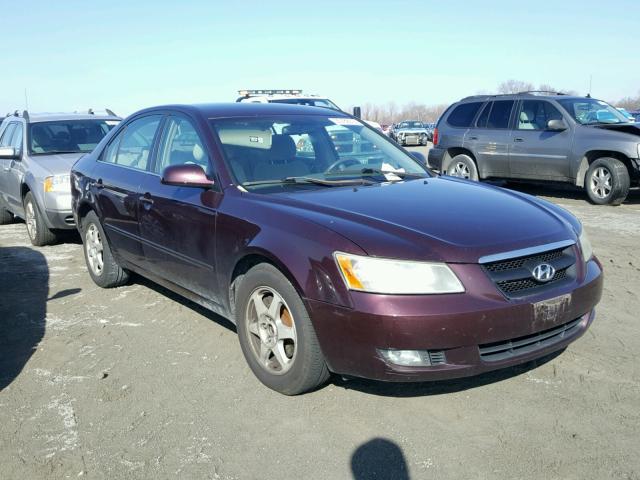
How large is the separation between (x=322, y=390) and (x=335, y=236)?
39.4 inches

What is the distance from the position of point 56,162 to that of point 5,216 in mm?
2977

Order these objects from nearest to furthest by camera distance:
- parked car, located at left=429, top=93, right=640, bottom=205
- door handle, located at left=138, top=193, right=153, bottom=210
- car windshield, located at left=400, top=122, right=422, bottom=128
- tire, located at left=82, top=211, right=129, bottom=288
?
door handle, located at left=138, top=193, right=153, bottom=210, tire, located at left=82, top=211, right=129, bottom=288, parked car, located at left=429, top=93, right=640, bottom=205, car windshield, located at left=400, top=122, right=422, bottom=128

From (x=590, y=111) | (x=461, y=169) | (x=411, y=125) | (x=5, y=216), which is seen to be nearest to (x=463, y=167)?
(x=461, y=169)

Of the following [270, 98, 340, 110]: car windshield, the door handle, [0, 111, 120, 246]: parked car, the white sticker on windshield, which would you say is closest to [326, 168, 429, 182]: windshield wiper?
the white sticker on windshield

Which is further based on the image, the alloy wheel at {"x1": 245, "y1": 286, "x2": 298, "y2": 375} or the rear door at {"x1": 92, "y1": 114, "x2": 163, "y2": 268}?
the rear door at {"x1": 92, "y1": 114, "x2": 163, "y2": 268}

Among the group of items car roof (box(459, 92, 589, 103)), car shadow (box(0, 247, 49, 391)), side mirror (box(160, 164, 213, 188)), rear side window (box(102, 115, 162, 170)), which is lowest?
car shadow (box(0, 247, 49, 391))

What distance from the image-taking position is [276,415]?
3.35 metres

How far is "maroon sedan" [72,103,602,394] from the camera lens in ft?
9.91

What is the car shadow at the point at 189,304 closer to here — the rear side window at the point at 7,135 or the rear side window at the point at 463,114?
the rear side window at the point at 7,135

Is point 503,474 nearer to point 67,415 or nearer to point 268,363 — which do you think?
point 268,363

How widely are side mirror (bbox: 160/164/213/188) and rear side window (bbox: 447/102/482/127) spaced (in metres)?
9.15

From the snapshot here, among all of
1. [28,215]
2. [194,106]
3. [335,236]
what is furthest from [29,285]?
[335,236]

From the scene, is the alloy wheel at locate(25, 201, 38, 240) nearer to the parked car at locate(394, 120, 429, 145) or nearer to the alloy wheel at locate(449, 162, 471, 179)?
the alloy wheel at locate(449, 162, 471, 179)

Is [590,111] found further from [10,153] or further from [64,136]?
[10,153]
